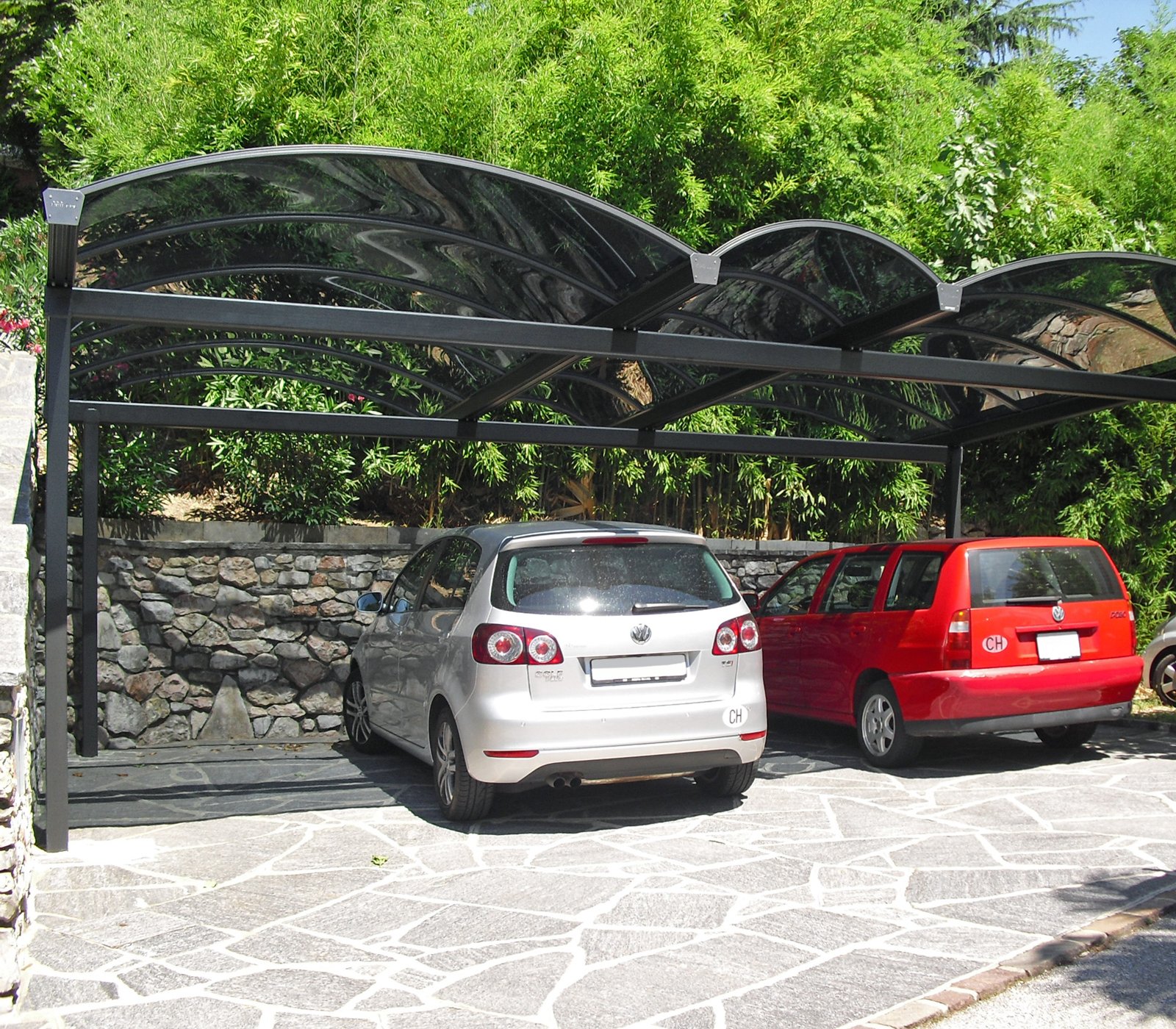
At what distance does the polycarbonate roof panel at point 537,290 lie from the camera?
5.83m

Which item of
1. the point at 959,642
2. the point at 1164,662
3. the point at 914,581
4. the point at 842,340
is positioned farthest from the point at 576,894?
the point at 1164,662

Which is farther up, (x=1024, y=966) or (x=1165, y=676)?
(x=1165, y=676)

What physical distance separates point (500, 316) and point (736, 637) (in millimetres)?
2463

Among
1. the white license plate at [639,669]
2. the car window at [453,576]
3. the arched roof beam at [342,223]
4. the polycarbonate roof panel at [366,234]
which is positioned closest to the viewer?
the polycarbonate roof panel at [366,234]

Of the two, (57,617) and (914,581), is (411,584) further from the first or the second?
(914,581)

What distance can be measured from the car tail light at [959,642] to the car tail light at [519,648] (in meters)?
2.78

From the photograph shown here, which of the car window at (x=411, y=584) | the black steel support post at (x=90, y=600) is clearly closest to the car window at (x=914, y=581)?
the car window at (x=411, y=584)

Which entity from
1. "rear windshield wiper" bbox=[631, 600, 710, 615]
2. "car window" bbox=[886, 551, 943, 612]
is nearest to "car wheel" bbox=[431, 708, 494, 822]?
"rear windshield wiper" bbox=[631, 600, 710, 615]

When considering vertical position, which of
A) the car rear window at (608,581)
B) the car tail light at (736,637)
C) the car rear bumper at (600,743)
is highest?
the car rear window at (608,581)

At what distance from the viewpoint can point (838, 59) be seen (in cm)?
1206

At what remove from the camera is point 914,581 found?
26.2 ft

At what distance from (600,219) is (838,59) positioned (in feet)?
23.6

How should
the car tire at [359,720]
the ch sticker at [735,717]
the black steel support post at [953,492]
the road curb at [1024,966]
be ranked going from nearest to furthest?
1. the road curb at [1024,966]
2. the ch sticker at [735,717]
3. the car tire at [359,720]
4. the black steel support post at [953,492]

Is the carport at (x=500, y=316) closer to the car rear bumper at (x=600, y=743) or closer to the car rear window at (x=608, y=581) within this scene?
the car rear window at (x=608, y=581)
